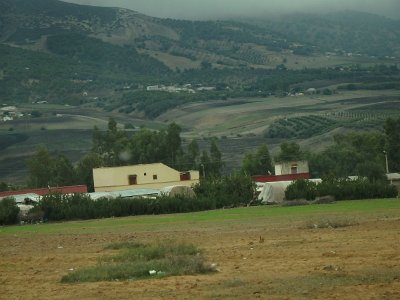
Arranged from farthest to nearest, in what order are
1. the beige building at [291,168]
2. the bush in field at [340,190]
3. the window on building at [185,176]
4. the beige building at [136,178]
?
1. the beige building at [291,168]
2. the window on building at [185,176]
3. the beige building at [136,178]
4. the bush in field at [340,190]

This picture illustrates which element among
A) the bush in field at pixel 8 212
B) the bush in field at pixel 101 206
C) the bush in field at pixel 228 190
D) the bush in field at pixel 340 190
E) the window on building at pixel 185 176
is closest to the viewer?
the bush in field at pixel 8 212

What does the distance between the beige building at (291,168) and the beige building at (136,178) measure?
43.1 ft

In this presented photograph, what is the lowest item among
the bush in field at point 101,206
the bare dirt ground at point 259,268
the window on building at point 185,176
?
the bare dirt ground at point 259,268

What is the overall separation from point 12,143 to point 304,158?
5641 centimetres

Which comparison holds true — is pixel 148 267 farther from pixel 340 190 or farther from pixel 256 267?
pixel 340 190

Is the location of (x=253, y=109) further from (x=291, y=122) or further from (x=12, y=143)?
(x=12, y=143)

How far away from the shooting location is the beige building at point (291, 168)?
10531 centimetres

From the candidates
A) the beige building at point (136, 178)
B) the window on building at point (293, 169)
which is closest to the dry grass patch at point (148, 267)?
the beige building at point (136, 178)

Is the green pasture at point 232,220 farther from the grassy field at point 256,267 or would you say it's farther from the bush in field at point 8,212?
the bush in field at point 8,212

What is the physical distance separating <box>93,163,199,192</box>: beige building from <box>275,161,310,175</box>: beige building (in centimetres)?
1314

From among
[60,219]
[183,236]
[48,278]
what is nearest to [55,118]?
[60,219]

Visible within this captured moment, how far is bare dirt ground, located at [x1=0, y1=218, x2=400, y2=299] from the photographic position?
1861 cm

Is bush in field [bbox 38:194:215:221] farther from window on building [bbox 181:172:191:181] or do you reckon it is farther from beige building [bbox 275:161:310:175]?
beige building [bbox 275:161:310:175]

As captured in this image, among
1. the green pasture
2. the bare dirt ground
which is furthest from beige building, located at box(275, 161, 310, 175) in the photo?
the bare dirt ground
